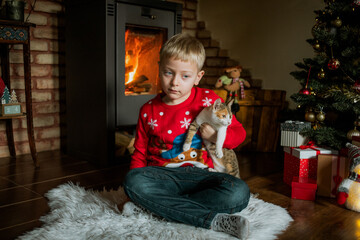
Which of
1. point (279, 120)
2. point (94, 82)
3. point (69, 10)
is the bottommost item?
point (279, 120)

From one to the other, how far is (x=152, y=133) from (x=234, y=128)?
341 millimetres

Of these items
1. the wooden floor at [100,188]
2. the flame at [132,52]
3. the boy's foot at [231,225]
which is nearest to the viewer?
the boy's foot at [231,225]

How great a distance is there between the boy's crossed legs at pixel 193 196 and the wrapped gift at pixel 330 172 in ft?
1.77

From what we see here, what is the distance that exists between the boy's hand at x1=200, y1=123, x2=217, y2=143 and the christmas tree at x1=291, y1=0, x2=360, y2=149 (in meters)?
0.64

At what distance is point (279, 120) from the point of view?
2.52 metres

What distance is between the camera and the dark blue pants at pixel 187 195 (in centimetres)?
125

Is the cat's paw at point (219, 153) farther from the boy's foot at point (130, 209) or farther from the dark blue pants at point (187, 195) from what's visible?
the boy's foot at point (130, 209)

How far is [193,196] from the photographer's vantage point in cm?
133

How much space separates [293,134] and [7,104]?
5.14 feet

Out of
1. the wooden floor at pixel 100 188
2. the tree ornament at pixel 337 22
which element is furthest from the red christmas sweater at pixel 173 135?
the tree ornament at pixel 337 22

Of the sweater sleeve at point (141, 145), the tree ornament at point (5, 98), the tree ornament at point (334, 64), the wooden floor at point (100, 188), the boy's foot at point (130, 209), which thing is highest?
the tree ornament at point (334, 64)

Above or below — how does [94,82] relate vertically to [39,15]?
below

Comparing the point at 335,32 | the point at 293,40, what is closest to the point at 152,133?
the point at 335,32

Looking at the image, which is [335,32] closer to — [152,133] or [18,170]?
[152,133]
